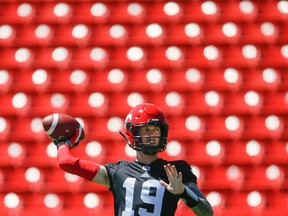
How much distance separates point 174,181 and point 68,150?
21.7 inches

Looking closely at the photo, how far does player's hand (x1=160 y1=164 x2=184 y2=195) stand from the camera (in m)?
2.77

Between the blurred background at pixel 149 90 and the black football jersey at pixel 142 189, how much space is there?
80.3 inches

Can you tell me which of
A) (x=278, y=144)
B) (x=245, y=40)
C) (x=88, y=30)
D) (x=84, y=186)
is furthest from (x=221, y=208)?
(x=88, y=30)

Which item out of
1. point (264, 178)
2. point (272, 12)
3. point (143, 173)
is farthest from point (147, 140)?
point (272, 12)

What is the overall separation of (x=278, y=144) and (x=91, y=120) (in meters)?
1.41

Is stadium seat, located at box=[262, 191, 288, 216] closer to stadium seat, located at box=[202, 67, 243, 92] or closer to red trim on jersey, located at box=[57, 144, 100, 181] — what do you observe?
stadium seat, located at box=[202, 67, 243, 92]

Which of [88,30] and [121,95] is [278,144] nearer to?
[121,95]

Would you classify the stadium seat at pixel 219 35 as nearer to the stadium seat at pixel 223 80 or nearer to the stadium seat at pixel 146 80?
the stadium seat at pixel 223 80

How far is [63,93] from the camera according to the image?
5422 millimetres

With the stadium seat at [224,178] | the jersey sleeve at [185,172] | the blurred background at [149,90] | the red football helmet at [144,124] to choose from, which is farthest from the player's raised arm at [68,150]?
the stadium seat at [224,178]

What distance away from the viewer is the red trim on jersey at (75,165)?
9.93 feet

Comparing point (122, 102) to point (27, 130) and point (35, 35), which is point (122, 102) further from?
point (35, 35)

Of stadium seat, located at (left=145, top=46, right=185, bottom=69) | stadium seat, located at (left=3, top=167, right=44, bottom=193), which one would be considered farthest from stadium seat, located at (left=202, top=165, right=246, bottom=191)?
stadium seat, located at (left=3, top=167, right=44, bottom=193)

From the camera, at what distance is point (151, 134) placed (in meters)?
3.08
